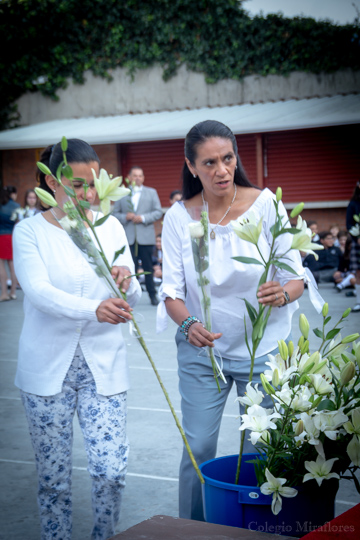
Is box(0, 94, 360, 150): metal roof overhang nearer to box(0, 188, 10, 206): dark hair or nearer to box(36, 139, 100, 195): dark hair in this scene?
box(0, 188, 10, 206): dark hair

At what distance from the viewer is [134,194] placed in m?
11.9

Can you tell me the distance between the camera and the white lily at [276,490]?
1.87 meters

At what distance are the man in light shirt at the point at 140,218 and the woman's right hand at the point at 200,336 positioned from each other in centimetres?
875

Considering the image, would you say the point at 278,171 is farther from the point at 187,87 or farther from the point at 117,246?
the point at 117,246

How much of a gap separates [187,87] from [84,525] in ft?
56.2

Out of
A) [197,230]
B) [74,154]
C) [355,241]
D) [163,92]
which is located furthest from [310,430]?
[163,92]

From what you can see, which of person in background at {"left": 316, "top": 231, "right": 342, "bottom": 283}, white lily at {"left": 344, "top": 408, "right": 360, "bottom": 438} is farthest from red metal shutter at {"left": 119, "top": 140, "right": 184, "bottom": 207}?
white lily at {"left": 344, "top": 408, "right": 360, "bottom": 438}

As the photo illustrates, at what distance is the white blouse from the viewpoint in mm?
2857

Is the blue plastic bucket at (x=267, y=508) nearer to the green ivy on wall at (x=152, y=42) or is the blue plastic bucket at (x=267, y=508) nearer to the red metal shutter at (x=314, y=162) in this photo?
the red metal shutter at (x=314, y=162)

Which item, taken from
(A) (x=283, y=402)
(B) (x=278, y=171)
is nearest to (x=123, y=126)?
(B) (x=278, y=171)

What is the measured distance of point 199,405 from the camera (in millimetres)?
2939

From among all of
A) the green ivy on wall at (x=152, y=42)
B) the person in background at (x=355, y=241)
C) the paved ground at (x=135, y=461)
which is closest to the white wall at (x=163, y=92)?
the green ivy on wall at (x=152, y=42)

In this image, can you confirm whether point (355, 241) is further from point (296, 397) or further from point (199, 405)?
point (296, 397)

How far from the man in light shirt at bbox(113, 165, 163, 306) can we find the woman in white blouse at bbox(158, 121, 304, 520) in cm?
844
